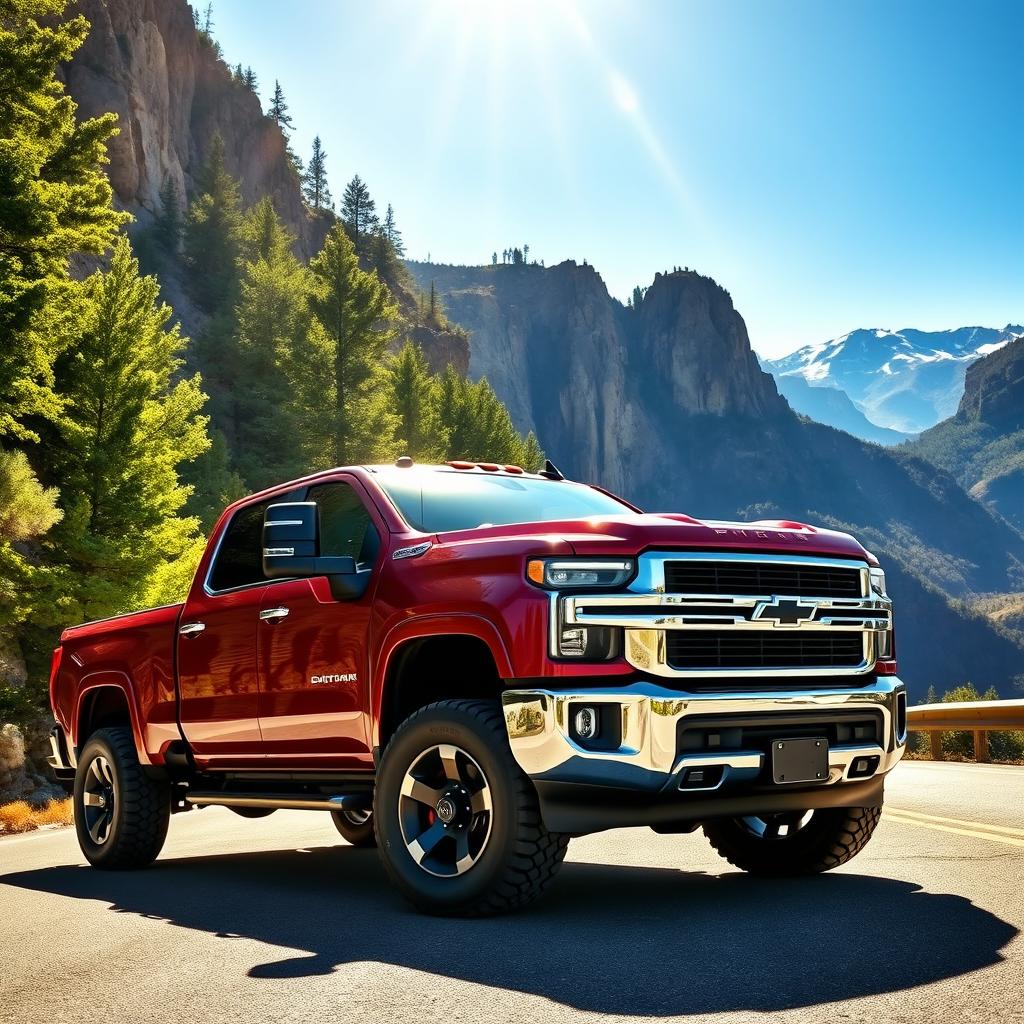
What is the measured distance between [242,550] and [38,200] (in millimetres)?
13436

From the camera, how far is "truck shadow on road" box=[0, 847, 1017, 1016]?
3957 millimetres

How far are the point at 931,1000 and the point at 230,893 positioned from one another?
4.11 m

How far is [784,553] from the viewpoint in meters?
5.57

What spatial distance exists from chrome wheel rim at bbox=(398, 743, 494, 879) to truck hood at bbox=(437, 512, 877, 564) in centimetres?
99

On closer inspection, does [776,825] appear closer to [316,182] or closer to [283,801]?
[283,801]

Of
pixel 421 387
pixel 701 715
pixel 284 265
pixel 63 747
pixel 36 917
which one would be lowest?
pixel 36 917

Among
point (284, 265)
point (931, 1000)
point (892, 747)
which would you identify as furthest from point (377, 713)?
point (284, 265)

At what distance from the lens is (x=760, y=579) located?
5430mm

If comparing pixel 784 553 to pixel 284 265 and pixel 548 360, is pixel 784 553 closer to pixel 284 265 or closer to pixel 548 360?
pixel 284 265

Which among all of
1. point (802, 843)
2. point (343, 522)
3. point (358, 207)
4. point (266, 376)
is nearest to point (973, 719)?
point (802, 843)

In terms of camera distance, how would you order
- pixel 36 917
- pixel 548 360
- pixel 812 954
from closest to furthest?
pixel 812 954, pixel 36 917, pixel 548 360

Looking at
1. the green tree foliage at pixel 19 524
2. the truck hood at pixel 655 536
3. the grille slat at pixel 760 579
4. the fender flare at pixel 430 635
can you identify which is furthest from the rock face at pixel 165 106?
the grille slat at pixel 760 579

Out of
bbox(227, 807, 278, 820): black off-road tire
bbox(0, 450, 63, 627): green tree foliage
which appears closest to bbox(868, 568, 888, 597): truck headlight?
bbox(227, 807, 278, 820): black off-road tire

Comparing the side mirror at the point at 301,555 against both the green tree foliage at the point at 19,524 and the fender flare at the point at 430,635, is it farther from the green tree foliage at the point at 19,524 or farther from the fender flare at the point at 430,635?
the green tree foliage at the point at 19,524
